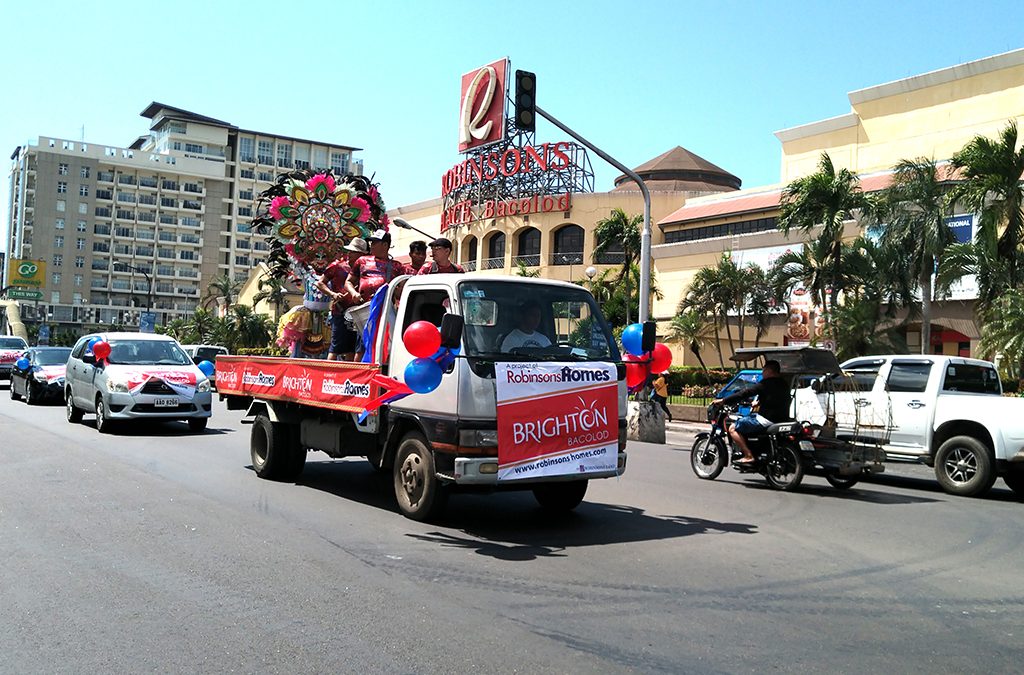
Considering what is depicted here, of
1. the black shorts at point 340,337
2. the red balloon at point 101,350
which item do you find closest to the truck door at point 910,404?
the black shorts at point 340,337

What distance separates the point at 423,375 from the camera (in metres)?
7.41

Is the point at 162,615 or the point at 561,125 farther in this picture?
the point at 561,125

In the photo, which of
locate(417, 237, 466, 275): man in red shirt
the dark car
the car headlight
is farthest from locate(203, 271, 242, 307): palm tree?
locate(417, 237, 466, 275): man in red shirt

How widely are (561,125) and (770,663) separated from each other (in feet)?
46.5

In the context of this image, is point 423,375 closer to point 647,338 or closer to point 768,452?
point 647,338

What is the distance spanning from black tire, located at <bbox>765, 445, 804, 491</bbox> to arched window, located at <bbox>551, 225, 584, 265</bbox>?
43848mm

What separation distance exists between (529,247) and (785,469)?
47.3m

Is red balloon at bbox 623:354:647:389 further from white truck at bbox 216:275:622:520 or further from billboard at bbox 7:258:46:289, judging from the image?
billboard at bbox 7:258:46:289

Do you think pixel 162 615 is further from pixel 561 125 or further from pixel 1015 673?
pixel 561 125

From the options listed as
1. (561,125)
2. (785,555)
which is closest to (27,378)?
(561,125)

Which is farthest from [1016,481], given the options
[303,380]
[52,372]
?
[52,372]

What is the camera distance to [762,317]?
37.3 meters

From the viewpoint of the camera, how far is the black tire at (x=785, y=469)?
11.3m

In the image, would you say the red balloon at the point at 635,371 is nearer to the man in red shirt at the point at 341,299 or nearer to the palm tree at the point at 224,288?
the man in red shirt at the point at 341,299
